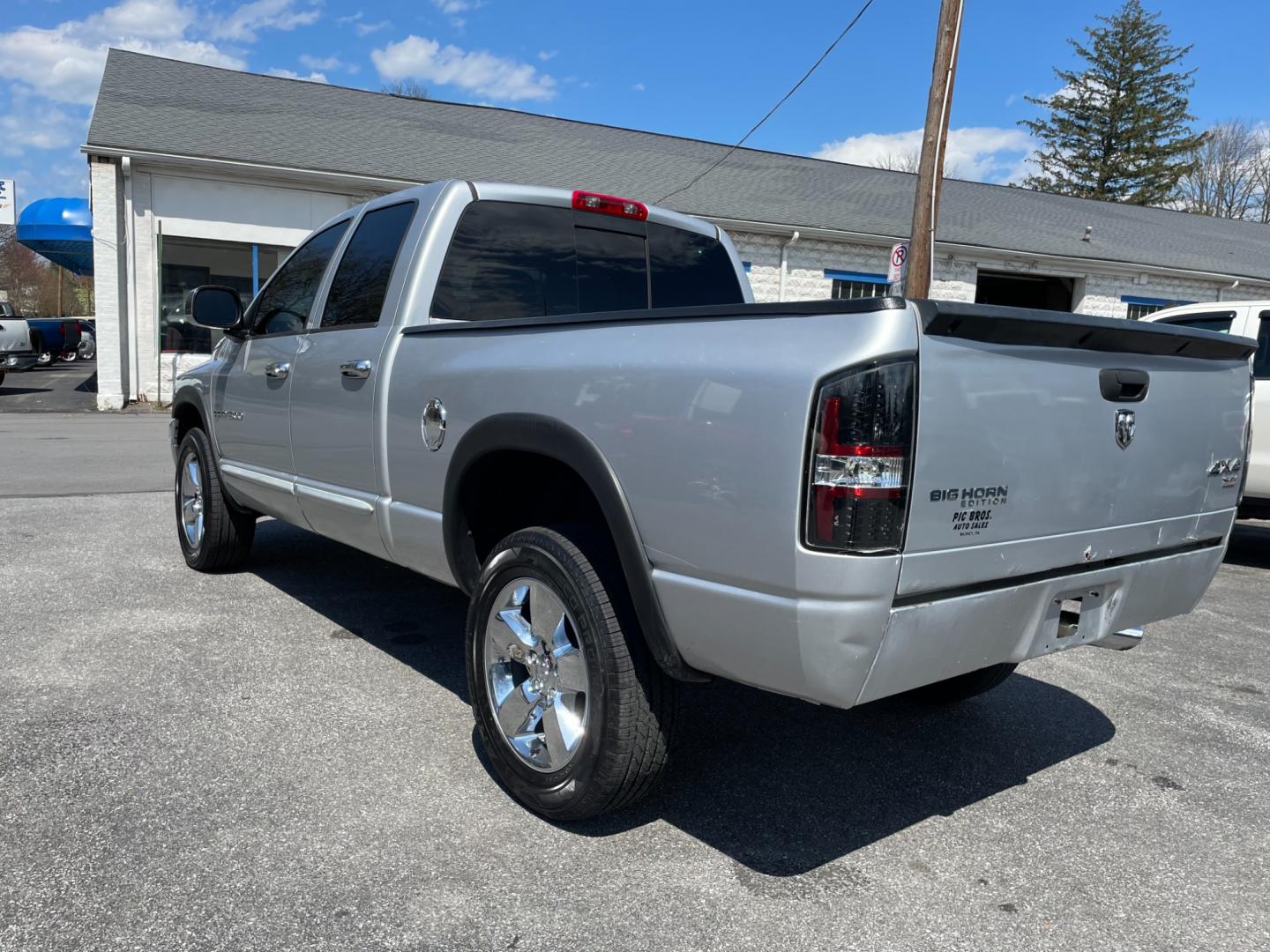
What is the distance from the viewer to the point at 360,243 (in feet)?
14.6

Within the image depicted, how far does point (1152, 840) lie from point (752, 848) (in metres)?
1.25

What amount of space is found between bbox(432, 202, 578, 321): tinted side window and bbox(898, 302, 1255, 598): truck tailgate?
211cm

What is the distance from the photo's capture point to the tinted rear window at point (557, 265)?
13.1 ft

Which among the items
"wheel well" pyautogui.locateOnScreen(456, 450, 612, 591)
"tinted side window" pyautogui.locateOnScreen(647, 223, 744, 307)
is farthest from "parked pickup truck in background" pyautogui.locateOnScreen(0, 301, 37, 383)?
"wheel well" pyautogui.locateOnScreen(456, 450, 612, 591)

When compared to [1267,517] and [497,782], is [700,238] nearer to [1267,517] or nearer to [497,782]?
[497,782]

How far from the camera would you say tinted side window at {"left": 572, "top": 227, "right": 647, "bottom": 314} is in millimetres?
4301

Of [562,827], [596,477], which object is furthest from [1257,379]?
[562,827]

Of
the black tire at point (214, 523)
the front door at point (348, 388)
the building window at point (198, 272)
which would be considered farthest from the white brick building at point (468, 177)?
the front door at point (348, 388)

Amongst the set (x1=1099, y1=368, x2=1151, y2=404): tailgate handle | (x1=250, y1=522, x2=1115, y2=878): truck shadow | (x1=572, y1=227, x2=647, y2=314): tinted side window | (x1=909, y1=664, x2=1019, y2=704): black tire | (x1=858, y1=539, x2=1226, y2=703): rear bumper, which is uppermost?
(x1=572, y1=227, x2=647, y2=314): tinted side window

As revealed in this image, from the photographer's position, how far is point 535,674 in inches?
123

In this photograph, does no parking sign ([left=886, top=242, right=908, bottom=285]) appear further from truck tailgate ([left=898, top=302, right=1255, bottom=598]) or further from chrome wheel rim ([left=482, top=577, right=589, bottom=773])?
chrome wheel rim ([left=482, top=577, right=589, bottom=773])

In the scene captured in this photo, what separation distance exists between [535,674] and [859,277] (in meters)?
19.2

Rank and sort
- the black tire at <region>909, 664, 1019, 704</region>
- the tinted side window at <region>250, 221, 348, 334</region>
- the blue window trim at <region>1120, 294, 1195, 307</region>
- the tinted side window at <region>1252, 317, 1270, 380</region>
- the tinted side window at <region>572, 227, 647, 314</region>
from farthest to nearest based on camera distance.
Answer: the blue window trim at <region>1120, 294, 1195, 307</region>
the tinted side window at <region>1252, 317, 1270, 380</region>
the tinted side window at <region>250, 221, 348, 334</region>
the tinted side window at <region>572, 227, 647, 314</region>
the black tire at <region>909, 664, 1019, 704</region>

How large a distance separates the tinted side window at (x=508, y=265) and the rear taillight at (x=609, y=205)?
0.27ft
